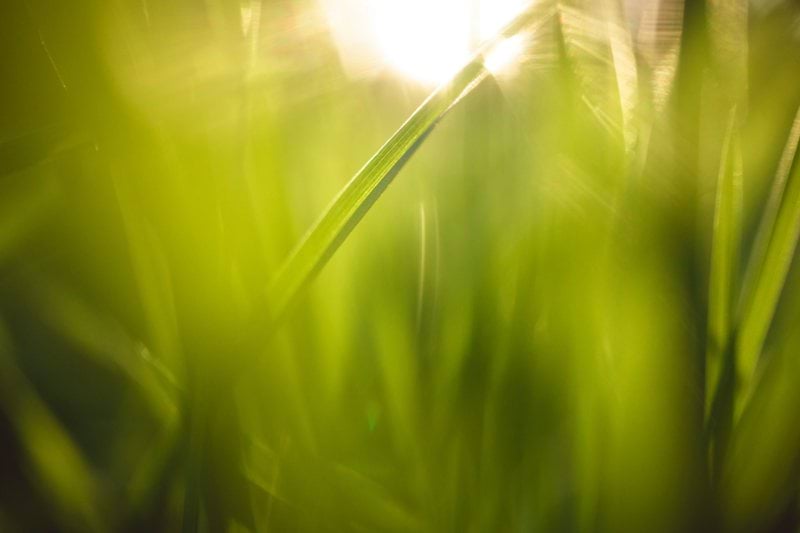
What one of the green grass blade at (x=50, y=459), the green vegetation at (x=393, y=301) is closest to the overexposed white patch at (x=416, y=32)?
the green vegetation at (x=393, y=301)

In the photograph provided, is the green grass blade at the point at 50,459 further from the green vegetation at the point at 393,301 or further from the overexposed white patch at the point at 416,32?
the overexposed white patch at the point at 416,32

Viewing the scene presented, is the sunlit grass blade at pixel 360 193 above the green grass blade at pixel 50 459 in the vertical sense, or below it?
above

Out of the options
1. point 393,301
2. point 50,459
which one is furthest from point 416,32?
point 50,459

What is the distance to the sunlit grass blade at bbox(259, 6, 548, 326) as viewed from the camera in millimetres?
219

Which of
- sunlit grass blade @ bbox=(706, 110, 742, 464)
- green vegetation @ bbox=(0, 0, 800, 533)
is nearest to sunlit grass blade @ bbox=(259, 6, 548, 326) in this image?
green vegetation @ bbox=(0, 0, 800, 533)

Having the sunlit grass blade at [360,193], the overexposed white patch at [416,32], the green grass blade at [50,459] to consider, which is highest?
the overexposed white patch at [416,32]

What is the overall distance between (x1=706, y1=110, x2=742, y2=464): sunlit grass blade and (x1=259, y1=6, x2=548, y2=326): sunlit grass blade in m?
0.11

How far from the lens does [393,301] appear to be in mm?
321

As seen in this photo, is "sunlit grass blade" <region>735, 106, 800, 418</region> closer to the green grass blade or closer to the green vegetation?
the green vegetation

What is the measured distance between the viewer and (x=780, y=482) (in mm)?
247

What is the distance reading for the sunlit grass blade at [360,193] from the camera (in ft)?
0.72

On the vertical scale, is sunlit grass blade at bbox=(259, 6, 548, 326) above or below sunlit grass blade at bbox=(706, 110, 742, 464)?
above

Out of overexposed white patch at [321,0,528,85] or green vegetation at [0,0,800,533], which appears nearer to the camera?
green vegetation at [0,0,800,533]

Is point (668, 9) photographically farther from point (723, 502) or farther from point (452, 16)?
point (723, 502)
